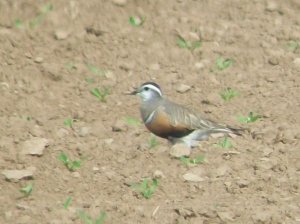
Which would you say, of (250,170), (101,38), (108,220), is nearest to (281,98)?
(250,170)

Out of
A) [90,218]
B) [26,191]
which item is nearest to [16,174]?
[26,191]

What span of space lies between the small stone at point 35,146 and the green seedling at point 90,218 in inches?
45.0

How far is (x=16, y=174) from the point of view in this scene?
8094 mm

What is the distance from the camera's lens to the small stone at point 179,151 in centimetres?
891

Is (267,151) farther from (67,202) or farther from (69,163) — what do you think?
(67,202)

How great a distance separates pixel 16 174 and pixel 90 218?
0.96 metres

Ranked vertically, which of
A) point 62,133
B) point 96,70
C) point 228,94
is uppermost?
point 228,94

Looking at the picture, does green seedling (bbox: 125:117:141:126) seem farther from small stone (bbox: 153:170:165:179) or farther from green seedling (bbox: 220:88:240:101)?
small stone (bbox: 153:170:165:179)

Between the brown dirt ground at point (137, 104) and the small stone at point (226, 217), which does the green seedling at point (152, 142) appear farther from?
the small stone at point (226, 217)

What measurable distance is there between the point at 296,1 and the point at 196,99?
2.98 m

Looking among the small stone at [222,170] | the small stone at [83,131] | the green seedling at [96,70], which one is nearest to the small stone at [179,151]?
the small stone at [222,170]

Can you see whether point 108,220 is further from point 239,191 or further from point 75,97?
point 75,97

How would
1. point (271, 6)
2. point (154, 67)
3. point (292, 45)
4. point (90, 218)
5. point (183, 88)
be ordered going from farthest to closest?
point (271, 6)
point (292, 45)
point (154, 67)
point (183, 88)
point (90, 218)

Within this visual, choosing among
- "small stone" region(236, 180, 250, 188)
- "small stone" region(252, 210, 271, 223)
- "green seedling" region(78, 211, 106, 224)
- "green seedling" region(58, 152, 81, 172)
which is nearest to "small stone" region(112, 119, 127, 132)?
"green seedling" region(58, 152, 81, 172)
